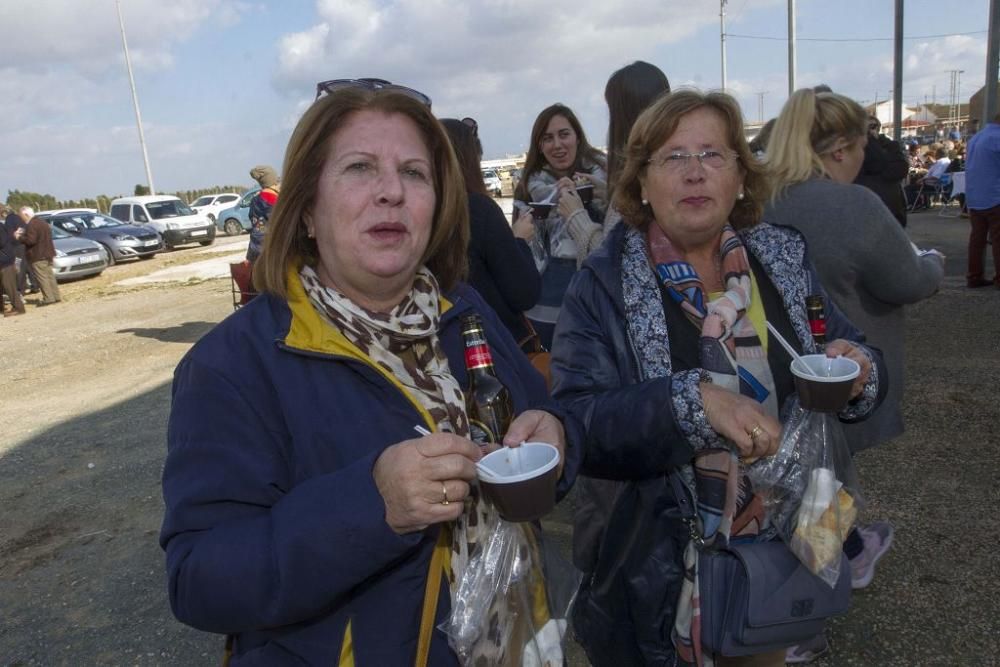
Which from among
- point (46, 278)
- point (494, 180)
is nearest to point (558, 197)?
point (46, 278)

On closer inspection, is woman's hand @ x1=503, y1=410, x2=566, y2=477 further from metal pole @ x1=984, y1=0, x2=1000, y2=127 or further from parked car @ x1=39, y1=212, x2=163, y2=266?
parked car @ x1=39, y1=212, x2=163, y2=266

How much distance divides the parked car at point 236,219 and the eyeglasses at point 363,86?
30.9 meters

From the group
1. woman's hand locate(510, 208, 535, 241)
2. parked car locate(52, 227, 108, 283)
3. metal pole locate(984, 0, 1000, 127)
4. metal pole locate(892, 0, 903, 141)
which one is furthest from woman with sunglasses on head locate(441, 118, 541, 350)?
parked car locate(52, 227, 108, 283)

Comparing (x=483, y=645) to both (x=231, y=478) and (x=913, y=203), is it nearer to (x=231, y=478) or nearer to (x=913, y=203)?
(x=231, y=478)

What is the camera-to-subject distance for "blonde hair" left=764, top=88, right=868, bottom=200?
2.92 m

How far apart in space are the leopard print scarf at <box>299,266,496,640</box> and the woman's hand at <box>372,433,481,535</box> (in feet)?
0.89

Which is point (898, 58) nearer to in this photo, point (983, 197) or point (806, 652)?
point (983, 197)

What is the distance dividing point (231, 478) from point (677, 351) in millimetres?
1304

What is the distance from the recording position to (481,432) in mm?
1719

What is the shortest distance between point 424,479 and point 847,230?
2184mm

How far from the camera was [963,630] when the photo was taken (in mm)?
2973

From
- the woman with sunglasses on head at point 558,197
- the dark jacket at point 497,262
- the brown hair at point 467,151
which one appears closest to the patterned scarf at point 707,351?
the dark jacket at point 497,262

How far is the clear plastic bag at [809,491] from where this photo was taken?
1868 mm

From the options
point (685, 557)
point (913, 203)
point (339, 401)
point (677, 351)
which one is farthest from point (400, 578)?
point (913, 203)
